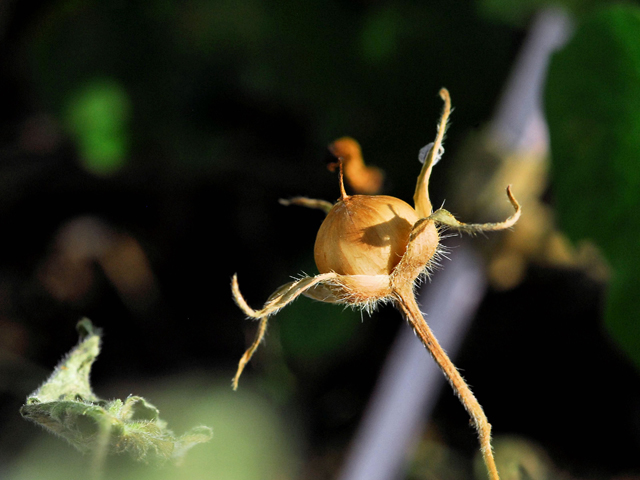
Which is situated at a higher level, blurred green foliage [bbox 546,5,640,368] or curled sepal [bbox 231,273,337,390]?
blurred green foliage [bbox 546,5,640,368]

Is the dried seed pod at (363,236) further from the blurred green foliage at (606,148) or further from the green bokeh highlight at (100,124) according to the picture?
the green bokeh highlight at (100,124)

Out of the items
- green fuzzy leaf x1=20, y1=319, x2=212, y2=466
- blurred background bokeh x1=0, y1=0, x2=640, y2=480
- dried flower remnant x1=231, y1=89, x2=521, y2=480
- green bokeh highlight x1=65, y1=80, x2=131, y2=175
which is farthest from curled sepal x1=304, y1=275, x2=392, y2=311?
green bokeh highlight x1=65, y1=80, x2=131, y2=175

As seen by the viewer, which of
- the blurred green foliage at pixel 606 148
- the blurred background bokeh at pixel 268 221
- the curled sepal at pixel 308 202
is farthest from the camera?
the blurred background bokeh at pixel 268 221

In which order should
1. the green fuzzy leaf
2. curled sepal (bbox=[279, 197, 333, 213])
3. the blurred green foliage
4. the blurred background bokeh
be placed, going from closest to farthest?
the green fuzzy leaf → curled sepal (bbox=[279, 197, 333, 213]) → the blurred green foliage → the blurred background bokeh

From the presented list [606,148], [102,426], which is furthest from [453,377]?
[606,148]

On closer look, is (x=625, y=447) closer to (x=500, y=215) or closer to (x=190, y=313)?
(x=500, y=215)

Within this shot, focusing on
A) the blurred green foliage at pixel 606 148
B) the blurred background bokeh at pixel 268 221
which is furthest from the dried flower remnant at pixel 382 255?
the blurred background bokeh at pixel 268 221

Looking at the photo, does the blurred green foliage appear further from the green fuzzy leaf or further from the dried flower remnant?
the green fuzzy leaf

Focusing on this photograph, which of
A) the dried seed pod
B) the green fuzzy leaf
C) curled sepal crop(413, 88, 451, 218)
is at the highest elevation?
curled sepal crop(413, 88, 451, 218)
